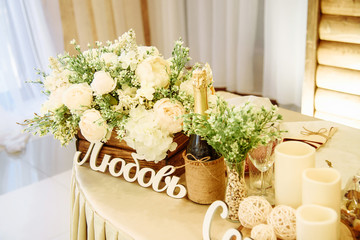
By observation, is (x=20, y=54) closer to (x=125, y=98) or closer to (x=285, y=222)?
(x=125, y=98)

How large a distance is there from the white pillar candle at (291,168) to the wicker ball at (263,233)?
0.10 m

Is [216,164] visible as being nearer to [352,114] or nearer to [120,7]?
[352,114]

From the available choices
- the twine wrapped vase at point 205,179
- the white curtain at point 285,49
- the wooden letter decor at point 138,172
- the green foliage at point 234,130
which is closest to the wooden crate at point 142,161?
the wooden letter decor at point 138,172

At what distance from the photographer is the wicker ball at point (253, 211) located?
847 millimetres

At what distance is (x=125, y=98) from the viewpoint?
3.62ft

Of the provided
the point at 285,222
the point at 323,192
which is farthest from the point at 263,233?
the point at 323,192

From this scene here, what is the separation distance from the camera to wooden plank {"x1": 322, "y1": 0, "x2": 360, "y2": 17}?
2.40 meters

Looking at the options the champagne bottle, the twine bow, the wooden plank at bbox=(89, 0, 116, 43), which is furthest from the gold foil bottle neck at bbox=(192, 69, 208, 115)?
the wooden plank at bbox=(89, 0, 116, 43)

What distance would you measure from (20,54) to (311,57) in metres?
2.80

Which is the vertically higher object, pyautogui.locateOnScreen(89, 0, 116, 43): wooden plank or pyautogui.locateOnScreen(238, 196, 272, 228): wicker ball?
pyautogui.locateOnScreen(89, 0, 116, 43): wooden plank

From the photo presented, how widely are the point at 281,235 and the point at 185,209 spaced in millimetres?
317

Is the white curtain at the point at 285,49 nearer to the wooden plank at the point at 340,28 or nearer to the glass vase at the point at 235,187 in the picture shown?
the wooden plank at the point at 340,28

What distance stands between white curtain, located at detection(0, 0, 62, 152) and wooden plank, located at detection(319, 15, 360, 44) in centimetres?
264

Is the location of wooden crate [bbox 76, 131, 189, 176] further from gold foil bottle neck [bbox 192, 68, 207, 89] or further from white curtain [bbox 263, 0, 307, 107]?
white curtain [bbox 263, 0, 307, 107]
